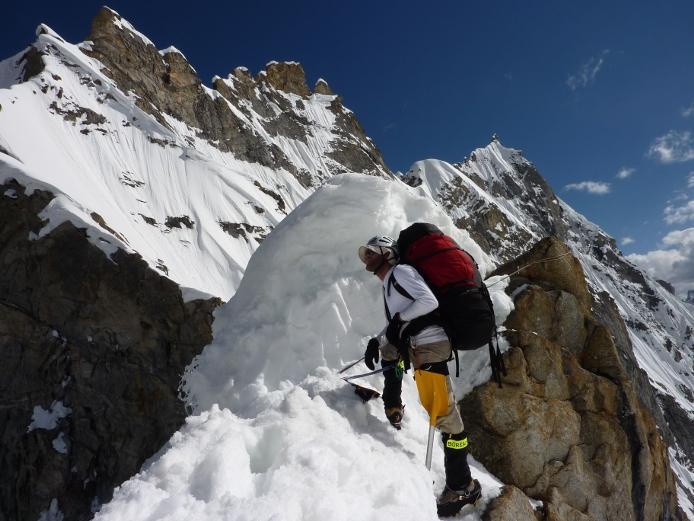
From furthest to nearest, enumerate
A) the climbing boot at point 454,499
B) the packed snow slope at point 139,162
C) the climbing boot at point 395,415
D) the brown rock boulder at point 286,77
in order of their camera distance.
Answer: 1. the brown rock boulder at point 286,77
2. the packed snow slope at point 139,162
3. the climbing boot at point 395,415
4. the climbing boot at point 454,499

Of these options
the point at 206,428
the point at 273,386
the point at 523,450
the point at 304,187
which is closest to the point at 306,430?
the point at 206,428

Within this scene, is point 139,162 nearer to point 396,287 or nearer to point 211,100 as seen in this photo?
point 211,100

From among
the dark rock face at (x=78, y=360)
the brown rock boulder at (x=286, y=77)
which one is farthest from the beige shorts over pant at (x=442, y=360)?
the brown rock boulder at (x=286, y=77)

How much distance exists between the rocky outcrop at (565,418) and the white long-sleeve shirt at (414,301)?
2.04m

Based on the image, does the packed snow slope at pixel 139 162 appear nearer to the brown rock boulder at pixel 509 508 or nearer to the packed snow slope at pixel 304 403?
the packed snow slope at pixel 304 403

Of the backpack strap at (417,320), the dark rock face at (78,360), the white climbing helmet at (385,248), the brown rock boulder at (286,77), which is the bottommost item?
the dark rock face at (78,360)

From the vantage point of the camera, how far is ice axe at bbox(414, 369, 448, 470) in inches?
133

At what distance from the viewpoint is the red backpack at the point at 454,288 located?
3258mm

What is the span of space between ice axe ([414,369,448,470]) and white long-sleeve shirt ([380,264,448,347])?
30cm

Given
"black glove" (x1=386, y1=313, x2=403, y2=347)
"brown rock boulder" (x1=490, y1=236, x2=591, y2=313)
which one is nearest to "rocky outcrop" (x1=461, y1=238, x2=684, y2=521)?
"brown rock boulder" (x1=490, y1=236, x2=591, y2=313)

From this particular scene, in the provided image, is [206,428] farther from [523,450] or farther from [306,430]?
[523,450]

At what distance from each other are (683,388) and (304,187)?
288ft

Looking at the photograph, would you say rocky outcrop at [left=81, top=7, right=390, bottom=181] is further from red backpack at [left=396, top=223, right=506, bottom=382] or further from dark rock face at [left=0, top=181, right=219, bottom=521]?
red backpack at [left=396, top=223, right=506, bottom=382]

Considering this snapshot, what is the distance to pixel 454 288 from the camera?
130 inches
